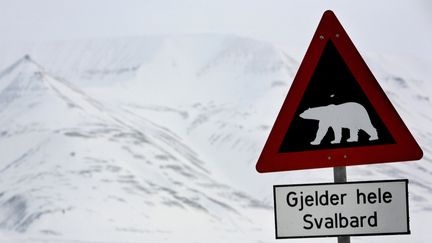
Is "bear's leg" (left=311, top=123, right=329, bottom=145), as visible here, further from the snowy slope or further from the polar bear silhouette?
the snowy slope

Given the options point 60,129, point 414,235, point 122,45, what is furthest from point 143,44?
point 414,235

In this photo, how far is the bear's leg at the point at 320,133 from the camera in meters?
1.93

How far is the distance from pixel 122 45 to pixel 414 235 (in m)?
3.46

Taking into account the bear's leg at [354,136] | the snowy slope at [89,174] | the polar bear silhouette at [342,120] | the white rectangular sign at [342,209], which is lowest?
the white rectangular sign at [342,209]

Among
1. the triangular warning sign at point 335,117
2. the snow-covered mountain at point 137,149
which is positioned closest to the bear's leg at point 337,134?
the triangular warning sign at point 335,117

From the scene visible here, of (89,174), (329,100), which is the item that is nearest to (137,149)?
(89,174)

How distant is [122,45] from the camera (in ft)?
29.9

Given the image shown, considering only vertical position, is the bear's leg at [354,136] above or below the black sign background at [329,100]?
below

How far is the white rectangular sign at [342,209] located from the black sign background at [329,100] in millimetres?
88

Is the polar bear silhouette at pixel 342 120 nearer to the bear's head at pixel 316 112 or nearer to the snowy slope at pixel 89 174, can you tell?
the bear's head at pixel 316 112

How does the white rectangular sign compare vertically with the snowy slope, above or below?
below

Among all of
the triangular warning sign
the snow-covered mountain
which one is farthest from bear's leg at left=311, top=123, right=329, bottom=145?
the snow-covered mountain

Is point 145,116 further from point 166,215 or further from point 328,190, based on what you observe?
point 328,190

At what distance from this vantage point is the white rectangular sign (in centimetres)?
193
